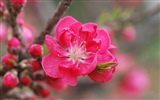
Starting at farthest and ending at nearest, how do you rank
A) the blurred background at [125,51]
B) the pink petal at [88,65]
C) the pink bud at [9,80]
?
1. the blurred background at [125,51]
2. the pink bud at [9,80]
3. the pink petal at [88,65]

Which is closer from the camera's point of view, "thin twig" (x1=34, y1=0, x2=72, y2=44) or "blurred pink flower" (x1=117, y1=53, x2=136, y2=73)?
"thin twig" (x1=34, y1=0, x2=72, y2=44)

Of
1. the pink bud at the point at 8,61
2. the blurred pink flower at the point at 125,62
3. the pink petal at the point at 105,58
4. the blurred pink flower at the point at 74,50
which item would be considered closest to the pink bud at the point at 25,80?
the pink bud at the point at 8,61

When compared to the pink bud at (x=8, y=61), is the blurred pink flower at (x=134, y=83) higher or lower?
higher

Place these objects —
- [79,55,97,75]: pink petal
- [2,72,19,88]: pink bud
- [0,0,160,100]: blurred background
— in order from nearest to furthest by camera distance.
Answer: [79,55,97,75]: pink petal → [2,72,19,88]: pink bud → [0,0,160,100]: blurred background

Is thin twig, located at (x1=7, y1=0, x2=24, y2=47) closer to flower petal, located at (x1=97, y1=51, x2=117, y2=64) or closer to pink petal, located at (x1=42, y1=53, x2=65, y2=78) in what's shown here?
pink petal, located at (x1=42, y1=53, x2=65, y2=78)

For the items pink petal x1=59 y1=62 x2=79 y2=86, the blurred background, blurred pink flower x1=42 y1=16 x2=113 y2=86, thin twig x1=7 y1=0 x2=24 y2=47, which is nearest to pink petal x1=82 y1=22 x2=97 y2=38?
blurred pink flower x1=42 y1=16 x2=113 y2=86

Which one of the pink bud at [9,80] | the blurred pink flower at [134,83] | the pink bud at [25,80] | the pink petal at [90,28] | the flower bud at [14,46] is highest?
the blurred pink flower at [134,83]

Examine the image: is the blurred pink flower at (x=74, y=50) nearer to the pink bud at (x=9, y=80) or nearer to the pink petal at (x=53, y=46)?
the pink petal at (x=53, y=46)

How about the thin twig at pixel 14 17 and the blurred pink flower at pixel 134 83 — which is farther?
the blurred pink flower at pixel 134 83

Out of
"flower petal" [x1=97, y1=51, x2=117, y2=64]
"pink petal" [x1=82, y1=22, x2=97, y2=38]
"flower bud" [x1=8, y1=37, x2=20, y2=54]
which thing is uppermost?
"pink petal" [x1=82, y1=22, x2=97, y2=38]

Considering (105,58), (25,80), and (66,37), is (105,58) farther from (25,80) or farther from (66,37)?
(25,80)
